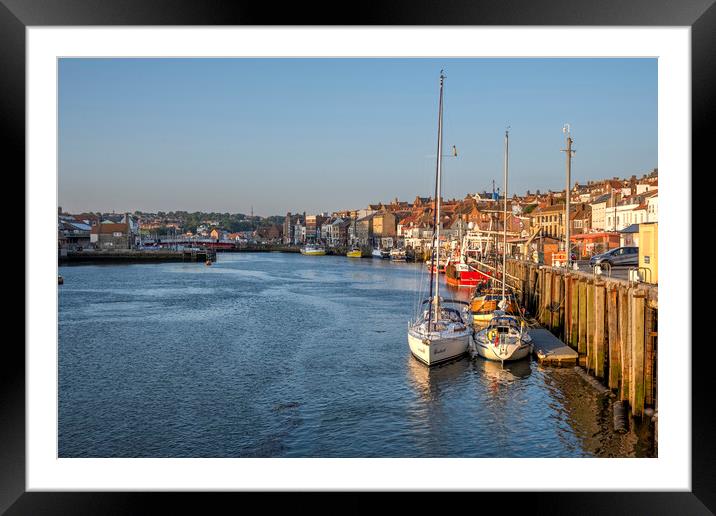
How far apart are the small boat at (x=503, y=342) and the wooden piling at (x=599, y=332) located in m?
1.53

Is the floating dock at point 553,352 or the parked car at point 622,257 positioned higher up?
the parked car at point 622,257

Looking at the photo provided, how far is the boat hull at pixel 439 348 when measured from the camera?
1141 centimetres

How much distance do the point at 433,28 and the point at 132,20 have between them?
142cm

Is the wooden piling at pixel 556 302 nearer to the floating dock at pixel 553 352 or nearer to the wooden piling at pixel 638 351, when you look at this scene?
the floating dock at pixel 553 352

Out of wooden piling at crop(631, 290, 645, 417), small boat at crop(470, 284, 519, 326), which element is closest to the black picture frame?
wooden piling at crop(631, 290, 645, 417)

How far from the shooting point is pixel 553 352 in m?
11.5

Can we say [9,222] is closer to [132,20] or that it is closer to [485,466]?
[132,20]

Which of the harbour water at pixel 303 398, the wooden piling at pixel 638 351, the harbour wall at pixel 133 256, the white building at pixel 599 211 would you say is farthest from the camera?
the harbour wall at pixel 133 256

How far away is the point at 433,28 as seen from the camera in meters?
3.43

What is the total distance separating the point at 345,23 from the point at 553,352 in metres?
9.10

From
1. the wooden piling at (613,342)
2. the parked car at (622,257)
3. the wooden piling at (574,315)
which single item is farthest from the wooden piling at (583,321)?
the parked car at (622,257)

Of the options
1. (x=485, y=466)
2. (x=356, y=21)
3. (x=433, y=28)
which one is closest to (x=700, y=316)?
(x=485, y=466)

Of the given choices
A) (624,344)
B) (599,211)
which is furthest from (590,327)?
(599,211)

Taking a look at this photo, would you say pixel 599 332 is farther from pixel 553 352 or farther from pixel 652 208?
pixel 652 208
